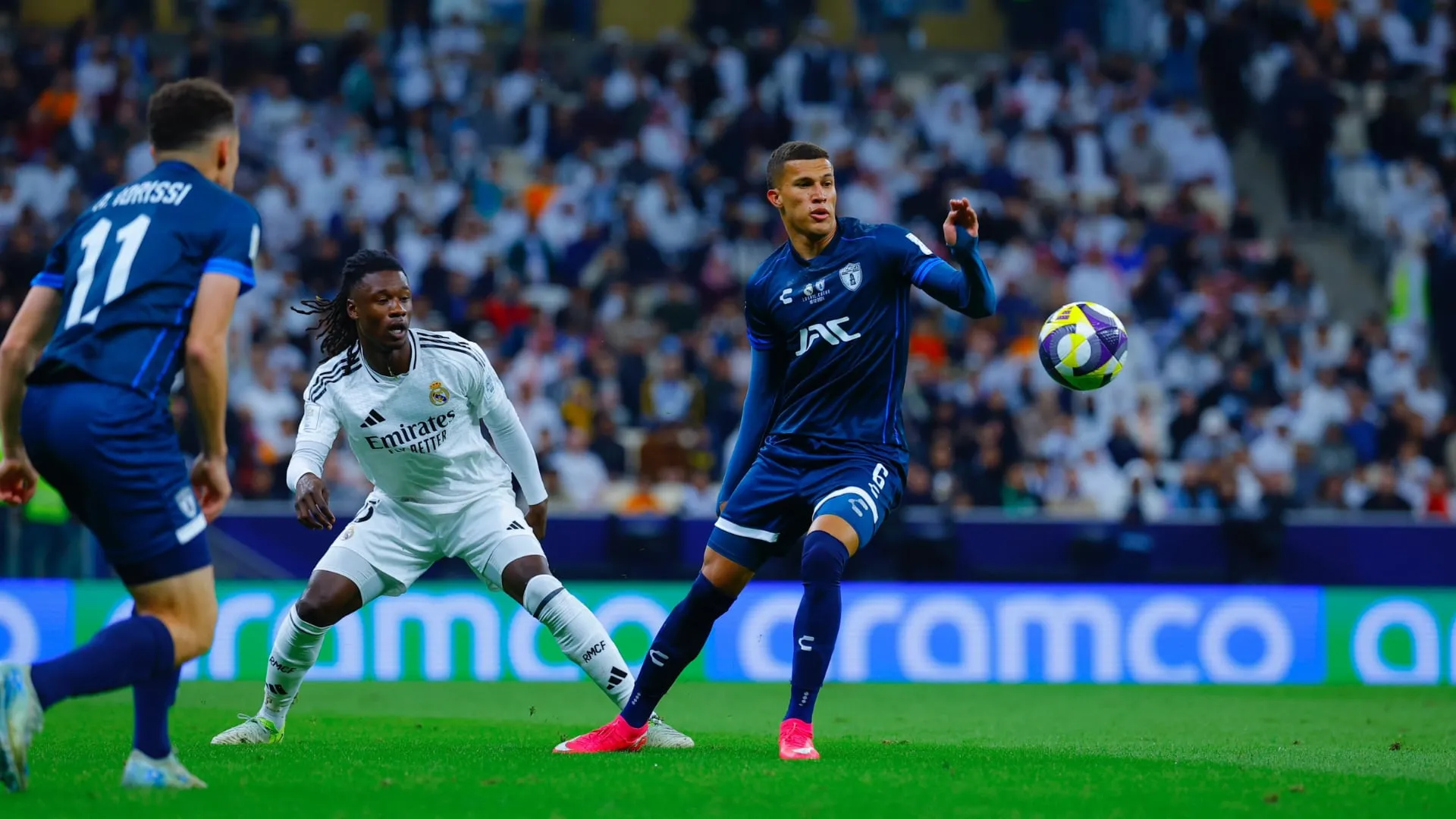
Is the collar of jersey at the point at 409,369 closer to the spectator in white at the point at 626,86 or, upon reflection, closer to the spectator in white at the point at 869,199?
the spectator in white at the point at 869,199

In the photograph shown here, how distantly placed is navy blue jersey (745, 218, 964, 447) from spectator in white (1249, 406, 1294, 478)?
1183 centimetres

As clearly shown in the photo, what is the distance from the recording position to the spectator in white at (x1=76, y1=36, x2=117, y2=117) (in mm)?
20955

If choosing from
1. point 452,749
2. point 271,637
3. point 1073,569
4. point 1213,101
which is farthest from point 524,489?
point 1213,101

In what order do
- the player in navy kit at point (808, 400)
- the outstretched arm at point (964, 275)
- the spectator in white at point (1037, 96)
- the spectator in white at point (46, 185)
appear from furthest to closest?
the spectator in white at point (1037, 96) → the spectator in white at point (46, 185) → the player in navy kit at point (808, 400) → the outstretched arm at point (964, 275)

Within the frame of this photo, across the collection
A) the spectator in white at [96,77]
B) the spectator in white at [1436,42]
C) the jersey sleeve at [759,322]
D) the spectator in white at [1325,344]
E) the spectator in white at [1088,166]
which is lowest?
the jersey sleeve at [759,322]

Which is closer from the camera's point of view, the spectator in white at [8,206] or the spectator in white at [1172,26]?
the spectator in white at [8,206]

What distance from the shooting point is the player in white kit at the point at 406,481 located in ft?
26.7

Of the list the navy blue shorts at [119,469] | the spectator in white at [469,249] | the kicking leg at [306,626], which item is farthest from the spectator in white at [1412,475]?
the navy blue shorts at [119,469]

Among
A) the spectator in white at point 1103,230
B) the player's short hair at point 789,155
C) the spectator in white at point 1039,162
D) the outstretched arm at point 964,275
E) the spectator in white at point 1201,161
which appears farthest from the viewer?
the spectator in white at point 1201,161

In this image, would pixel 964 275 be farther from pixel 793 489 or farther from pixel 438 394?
pixel 438 394

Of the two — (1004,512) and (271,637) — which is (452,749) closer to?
(271,637)

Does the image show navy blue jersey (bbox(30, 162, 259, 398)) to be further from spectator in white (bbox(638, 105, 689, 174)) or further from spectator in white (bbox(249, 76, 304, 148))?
spectator in white (bbox(638, 105, 689, 174))

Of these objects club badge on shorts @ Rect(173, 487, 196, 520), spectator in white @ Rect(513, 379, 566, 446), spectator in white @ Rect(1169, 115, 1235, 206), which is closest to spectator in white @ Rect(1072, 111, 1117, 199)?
spectator in white @ Rect(1169, 115, 1235, 206)

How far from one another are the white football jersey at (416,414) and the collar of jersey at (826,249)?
5.13ft
